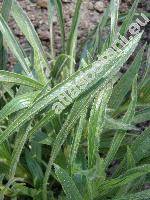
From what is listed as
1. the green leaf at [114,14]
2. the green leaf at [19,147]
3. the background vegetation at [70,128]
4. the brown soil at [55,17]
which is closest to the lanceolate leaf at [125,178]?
the background vegetation at [70,128]

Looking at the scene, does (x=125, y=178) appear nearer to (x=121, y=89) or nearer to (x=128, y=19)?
(x=121, y=89)

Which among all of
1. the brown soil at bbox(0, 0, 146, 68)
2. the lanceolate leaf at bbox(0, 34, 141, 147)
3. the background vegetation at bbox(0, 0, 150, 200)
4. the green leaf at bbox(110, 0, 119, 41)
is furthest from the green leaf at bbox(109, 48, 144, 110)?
the brown soil at bbox(0, 0, 146, 68)

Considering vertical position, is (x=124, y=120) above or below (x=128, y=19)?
below

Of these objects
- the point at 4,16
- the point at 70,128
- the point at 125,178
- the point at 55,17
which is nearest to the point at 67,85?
the point at 70,128

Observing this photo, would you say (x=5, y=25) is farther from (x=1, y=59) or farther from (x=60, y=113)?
(x=60, y=113)

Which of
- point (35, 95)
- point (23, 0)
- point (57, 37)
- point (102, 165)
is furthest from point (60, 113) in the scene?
point (23, 0)

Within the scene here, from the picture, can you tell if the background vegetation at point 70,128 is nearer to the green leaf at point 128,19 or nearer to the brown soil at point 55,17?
the green leaf at point 128,19

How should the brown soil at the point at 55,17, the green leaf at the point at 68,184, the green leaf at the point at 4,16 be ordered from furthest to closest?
the brown soil at the point at 55,17
the green leaf at the point at 4,16
the green leaf at the point at 68,184

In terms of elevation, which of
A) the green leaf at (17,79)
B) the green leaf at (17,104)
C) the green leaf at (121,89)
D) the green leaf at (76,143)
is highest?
the green leaf at (17,79)
